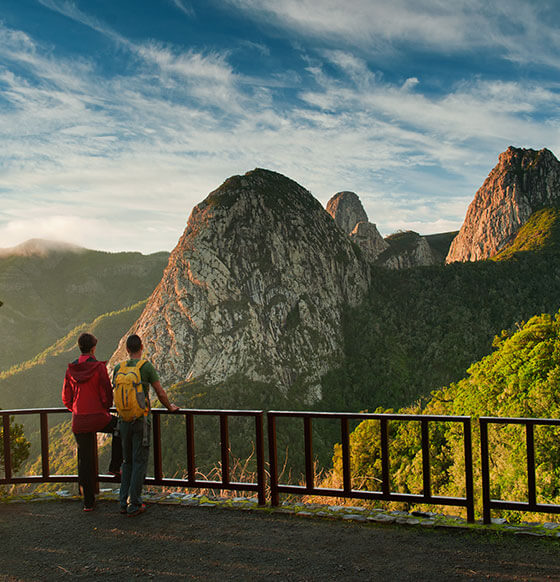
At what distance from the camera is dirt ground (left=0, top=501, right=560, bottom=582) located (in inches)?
164

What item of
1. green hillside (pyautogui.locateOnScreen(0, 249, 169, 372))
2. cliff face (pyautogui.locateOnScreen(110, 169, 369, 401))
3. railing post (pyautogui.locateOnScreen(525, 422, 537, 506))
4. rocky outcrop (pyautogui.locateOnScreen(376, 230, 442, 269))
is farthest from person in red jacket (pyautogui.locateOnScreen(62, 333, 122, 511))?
green hillside (pyautogui.locateOnScreen(0, 249, 169, 372))

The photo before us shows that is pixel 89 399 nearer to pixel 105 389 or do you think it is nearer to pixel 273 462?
pixel 105 389

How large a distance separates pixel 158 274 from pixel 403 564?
6136 inches

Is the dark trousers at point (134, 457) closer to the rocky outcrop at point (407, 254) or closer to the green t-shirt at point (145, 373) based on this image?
the green t-shirt at point (145, 373)

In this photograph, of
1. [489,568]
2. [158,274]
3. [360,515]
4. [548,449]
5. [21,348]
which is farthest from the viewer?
[158,274]

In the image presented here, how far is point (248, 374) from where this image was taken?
6662 centimetres

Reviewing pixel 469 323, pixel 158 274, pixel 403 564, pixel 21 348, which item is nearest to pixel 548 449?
pixel 403 564

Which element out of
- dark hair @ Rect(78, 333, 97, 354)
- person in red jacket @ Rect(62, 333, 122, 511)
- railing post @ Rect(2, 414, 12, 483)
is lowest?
railing post @ Rect(2, 414, 12, 483)

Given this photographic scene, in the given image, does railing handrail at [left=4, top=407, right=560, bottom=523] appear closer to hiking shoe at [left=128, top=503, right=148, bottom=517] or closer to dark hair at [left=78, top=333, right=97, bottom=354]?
hiking shoe at [left=128, top=503, right=148, bottom=517]

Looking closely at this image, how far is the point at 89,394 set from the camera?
18.7 ft

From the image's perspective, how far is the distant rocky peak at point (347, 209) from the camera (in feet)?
491

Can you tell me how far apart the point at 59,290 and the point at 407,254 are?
101m

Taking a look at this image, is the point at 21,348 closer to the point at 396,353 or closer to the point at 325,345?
the point at 325,345

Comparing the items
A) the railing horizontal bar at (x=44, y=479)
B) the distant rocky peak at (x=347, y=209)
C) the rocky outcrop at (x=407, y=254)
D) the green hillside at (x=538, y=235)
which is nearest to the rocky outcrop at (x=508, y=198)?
the green hillside at (x=538, y=235)
